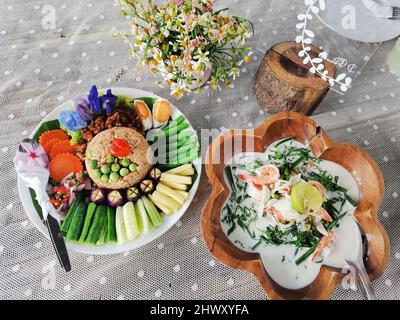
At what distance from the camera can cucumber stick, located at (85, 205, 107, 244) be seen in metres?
0.82

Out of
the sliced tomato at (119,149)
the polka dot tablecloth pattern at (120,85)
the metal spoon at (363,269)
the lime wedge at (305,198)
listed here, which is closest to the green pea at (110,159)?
the sliced tomato at (119,149)

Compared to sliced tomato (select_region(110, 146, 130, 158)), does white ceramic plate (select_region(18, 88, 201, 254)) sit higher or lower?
lower

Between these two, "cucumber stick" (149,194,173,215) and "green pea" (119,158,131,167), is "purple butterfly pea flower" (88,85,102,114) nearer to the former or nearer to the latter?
"green pea" (119,158,131,167)

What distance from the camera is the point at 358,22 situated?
3.35ft

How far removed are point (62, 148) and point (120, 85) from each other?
0.32 m

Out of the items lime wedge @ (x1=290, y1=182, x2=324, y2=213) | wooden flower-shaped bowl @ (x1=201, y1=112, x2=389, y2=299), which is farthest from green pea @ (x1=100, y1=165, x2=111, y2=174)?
lime wedge @ (x1=290, y1=182, x2=324, y2=213)

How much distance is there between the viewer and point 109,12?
4.11 feet

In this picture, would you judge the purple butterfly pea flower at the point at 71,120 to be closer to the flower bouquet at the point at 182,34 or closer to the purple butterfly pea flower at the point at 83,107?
the purple butterfly pea flower at the point at 83,107

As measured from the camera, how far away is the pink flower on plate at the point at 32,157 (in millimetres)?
851

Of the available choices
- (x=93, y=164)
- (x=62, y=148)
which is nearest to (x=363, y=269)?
(x=93, y=164)

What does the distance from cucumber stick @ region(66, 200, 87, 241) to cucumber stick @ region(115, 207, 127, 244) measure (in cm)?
8

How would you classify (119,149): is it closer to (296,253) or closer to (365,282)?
(296,253)

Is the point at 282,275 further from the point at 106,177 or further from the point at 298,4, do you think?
the point at 298,4
